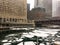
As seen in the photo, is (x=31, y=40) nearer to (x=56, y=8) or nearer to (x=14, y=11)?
(x=14, y=11)

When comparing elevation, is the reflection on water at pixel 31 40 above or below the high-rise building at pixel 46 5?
below

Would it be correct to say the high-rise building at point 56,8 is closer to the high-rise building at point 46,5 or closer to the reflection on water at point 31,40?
the high-rise building at point 46,5

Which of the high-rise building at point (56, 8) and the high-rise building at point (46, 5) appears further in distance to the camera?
the high-rise building at point (46, 5)

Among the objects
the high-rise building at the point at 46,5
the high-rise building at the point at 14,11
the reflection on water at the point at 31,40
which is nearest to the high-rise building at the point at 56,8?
the high-rise building at the point at 46,5

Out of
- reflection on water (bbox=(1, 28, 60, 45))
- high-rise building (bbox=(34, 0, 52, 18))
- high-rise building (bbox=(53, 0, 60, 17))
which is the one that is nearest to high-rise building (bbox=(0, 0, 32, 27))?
high-rise building (bbox=(34, 0, 52, 18))

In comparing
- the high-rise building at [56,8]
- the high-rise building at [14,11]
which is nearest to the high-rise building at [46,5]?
the high-rise building at [56,8]

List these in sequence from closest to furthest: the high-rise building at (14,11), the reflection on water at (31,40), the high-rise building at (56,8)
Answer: the reflection on water at (31,40), the high-rise building at (14,11), the high-rise building at (56,8)

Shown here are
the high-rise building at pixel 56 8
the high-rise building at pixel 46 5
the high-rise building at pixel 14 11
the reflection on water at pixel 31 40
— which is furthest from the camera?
the high-rise building at pixel 46 5

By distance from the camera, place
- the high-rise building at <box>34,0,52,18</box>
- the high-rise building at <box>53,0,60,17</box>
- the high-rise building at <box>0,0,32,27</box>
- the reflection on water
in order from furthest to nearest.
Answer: the high-rise building at <box>34,0,52,18</box> < the high-rise building at <box>53,0,60,17</box> < the high-rise building at <box>0,0,32,27</box> < the reflection on water

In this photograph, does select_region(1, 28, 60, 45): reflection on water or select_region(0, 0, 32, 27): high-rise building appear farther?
select_region(0, 0, 32, 27): high-rise building

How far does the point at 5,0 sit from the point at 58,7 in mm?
3814

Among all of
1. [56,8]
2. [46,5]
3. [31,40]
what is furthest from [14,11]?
[31,40]

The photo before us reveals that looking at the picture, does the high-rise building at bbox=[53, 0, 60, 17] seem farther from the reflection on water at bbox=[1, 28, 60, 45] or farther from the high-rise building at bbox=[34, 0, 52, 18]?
the reflection on water at bbox=[1, 28, 60, 45]

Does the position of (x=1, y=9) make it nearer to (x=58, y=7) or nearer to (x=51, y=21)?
(x=51, y=21)
